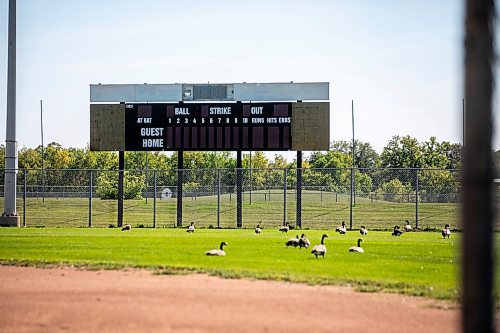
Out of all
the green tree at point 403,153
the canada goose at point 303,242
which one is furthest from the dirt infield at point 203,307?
the green tree at point 403,153

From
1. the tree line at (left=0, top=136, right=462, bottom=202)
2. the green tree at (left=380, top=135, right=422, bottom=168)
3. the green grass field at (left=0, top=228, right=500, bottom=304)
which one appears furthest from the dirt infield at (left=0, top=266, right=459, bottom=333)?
the green tree at (left=380, top=135, right=422, bottom=168)

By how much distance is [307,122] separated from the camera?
34125mm

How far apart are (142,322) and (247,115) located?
80.0ft

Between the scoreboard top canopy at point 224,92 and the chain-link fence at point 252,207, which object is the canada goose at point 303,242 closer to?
the chain-link fence at point 252,207

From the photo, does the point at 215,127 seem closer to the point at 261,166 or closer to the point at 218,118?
the point at 218,118

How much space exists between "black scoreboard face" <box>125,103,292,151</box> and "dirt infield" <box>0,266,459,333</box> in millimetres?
19887

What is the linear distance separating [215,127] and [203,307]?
2331 centimetres

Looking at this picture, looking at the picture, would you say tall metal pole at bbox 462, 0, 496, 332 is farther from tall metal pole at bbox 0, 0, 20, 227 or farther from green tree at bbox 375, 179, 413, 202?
green tree at bbox 375, 179, 413, 202

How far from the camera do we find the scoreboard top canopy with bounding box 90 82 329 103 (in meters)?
34.7

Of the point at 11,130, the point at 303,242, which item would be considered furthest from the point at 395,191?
the point at 303,242

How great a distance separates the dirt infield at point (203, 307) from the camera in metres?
9.84

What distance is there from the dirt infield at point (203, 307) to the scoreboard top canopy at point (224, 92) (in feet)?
69.0

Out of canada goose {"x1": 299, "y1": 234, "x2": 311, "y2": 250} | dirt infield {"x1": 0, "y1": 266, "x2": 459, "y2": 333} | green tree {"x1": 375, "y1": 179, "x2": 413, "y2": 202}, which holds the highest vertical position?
green tree {"x1": 375, "y1": 179, "x2": 413, "y2": 202}

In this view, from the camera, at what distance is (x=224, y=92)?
1373 inches
